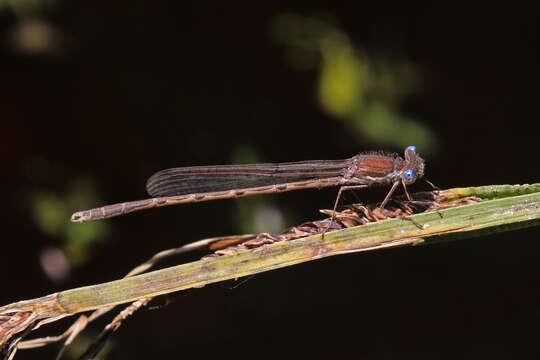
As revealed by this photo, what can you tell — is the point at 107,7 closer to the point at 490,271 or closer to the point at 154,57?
the point at 154,57

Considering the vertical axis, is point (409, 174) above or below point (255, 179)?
below

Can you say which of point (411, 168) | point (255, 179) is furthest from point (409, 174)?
point (255, 179)

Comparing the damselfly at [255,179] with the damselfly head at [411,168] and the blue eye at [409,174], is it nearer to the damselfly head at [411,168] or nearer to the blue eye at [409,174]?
the damselfly head at [411,168]

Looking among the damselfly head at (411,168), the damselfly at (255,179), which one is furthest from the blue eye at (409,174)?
the damselfly at (255,179)

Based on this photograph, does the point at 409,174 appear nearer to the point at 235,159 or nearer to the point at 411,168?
the point at 411,168

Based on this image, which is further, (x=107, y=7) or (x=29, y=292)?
(x=29, y=292)

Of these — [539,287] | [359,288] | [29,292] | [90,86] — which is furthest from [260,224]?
[539,287]
